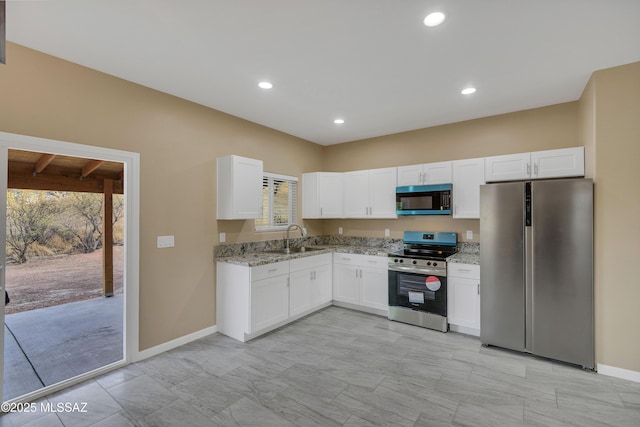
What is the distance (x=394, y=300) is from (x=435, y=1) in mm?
3423

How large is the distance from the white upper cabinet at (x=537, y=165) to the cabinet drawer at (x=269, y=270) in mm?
2895

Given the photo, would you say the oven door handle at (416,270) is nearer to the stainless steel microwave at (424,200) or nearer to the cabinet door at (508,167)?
the stainless steel microwave at (424,200)

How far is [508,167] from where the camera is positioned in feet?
11.8

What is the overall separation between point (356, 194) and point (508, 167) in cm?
221

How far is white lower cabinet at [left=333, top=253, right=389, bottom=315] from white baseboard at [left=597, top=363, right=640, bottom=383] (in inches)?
88.4

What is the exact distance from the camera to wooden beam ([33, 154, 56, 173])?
4.07 m

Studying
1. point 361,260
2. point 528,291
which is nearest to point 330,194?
point 361,260

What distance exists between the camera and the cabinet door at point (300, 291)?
397 centimetres

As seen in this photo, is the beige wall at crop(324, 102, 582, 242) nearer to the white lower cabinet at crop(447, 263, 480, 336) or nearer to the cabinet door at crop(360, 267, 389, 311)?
the white lower cabinet at crop(447, 263, 480, 336)

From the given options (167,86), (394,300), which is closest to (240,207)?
(167,86)

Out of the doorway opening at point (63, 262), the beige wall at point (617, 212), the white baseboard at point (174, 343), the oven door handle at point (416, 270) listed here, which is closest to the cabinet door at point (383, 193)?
the oven door handle at point (416, 270)

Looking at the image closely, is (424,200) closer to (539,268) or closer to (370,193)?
(370,193)

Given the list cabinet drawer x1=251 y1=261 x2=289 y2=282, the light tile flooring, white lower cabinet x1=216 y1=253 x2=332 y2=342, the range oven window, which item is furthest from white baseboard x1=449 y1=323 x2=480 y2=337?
cabinet drawer x1=251 y1=261 x2=289 y2=282

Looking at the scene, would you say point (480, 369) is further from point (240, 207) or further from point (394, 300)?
point (240, 207)
